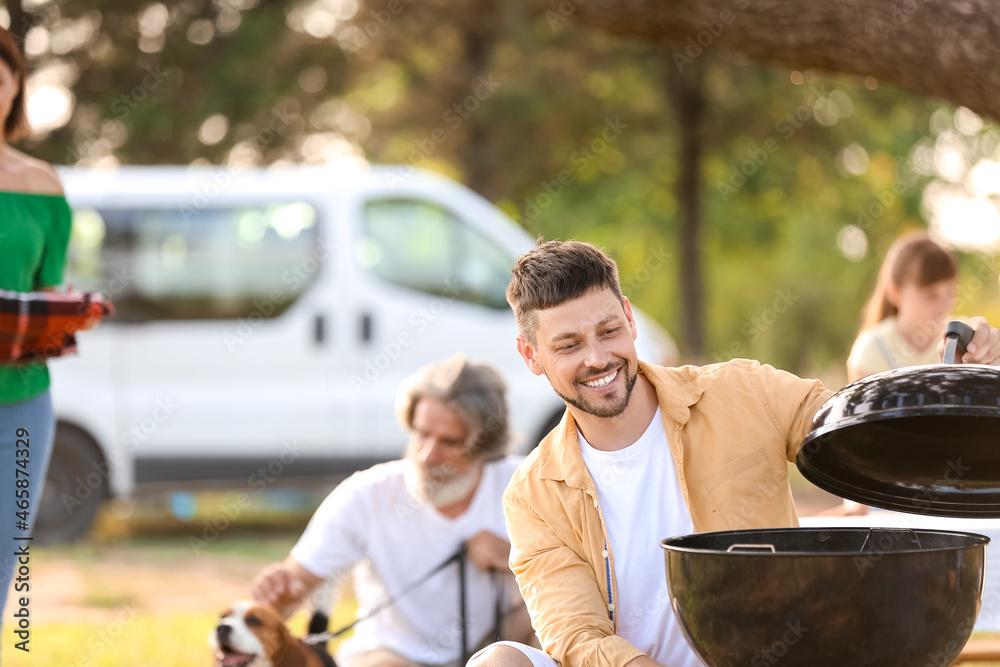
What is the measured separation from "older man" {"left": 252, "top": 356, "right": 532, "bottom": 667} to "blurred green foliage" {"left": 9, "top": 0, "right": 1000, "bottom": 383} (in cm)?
954

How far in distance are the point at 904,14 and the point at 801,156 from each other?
1081 centimetres

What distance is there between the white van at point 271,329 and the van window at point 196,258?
12mm

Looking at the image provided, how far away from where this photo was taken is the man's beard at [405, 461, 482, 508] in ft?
13.1

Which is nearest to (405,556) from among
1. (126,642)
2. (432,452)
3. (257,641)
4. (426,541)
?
(426,541)

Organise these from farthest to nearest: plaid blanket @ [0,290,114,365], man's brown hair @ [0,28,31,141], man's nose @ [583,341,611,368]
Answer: man's brown hair @ [0,28,31,141], plaid blanket @ [0,290,114,365], man's nose @ [583,341,611,368]

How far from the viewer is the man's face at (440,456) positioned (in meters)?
4.00

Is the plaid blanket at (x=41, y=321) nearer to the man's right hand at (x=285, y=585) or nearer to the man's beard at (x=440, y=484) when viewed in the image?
the man's right hand at (x=285, y=585)

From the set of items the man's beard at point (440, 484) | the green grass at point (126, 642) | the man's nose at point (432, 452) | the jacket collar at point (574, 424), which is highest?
the jacket collar at point (574, 424)

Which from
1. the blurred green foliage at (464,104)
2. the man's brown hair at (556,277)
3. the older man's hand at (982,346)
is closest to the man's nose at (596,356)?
the man's brown hair at (556,277)

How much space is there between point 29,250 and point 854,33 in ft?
8.61

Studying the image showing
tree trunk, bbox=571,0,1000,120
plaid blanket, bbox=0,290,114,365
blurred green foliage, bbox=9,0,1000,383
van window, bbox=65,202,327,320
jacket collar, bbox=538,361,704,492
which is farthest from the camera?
blurred green foliage, bbox=9,0,1000,383

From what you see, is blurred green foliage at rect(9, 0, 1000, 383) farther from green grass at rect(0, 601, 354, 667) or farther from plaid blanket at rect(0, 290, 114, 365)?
plaid blanket at rect(0, 290, 114, 365)

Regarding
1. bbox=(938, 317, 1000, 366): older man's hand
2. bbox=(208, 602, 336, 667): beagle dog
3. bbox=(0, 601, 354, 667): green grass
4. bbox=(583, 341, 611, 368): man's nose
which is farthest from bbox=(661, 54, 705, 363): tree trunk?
bbox=(938, 317, 1000, 366): older man's hand

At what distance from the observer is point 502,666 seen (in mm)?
2695
